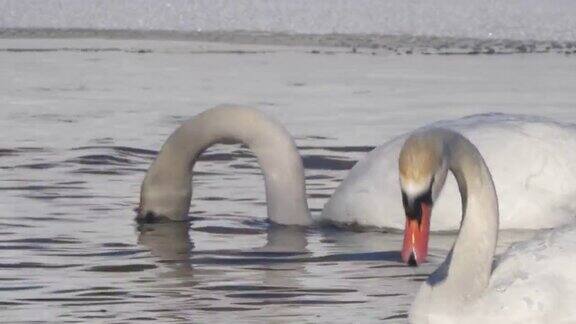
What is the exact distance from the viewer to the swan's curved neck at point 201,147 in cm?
880

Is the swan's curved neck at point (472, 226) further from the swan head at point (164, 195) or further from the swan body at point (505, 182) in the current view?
the swan head at point (164, 195)

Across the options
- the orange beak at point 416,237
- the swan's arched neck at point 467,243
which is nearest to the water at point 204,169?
the swan's arched neck at point 467,243

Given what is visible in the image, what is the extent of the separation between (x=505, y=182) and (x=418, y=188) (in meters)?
2.96

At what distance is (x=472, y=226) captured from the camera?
6055 mm

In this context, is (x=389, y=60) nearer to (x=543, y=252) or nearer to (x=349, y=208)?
(x=349, y=208)

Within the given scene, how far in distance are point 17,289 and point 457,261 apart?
1.76m

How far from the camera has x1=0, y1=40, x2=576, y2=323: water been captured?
658cm

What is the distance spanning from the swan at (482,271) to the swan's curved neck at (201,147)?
2.69 m

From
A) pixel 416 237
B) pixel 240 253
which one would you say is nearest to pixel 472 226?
pixel 416 237

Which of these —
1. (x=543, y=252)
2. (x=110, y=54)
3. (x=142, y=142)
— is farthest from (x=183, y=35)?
(x=543, y=252)

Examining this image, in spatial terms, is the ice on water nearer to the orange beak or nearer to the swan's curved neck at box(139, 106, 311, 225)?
the swan's curved neck at box(139, 106, 311, 225)

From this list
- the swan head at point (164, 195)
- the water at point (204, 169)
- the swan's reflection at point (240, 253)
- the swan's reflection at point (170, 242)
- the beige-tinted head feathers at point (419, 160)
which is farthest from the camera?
the swan head at point (164, 195)

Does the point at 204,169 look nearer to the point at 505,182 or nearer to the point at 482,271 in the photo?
the point at 505,182

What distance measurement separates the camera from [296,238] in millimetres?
8250
